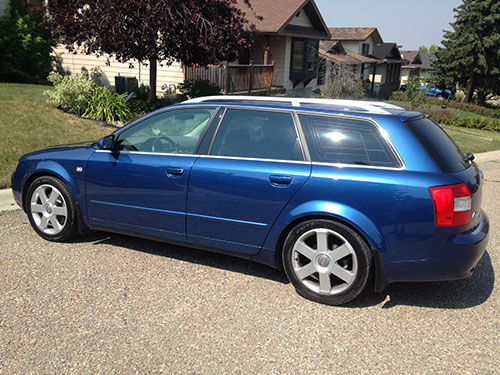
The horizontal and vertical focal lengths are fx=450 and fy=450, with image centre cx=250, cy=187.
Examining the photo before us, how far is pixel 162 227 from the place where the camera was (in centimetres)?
432

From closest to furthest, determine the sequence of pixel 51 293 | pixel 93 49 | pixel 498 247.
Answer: pixel 51 293, pixel 498 247, pixel 93 49

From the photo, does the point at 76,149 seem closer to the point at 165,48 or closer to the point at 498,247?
the point at 498,247

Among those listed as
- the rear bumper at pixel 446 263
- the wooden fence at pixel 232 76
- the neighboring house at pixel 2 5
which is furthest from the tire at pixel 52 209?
the neighboring house at pixel 2 5

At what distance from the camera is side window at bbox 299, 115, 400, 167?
141 inches

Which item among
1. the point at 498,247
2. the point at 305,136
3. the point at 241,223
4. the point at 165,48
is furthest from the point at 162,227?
the point at 165,48

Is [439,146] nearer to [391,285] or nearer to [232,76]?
[391,285]

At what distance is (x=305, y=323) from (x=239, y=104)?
2047 mm

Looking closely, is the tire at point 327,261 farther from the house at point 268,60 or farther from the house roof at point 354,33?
the house roof at point 354,33

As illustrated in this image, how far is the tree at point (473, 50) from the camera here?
40.6 metres

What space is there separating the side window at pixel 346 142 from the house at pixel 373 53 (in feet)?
126

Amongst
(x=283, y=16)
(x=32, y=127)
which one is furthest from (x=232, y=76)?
(x=32, y=127)

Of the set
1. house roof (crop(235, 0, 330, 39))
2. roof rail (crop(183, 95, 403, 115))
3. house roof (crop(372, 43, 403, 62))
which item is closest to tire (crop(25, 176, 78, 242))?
roof rail (crop(183, 95, 403, 115))

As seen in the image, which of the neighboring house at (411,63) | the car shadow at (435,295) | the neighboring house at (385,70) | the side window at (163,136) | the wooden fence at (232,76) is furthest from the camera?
the neighboring house at (411,63)

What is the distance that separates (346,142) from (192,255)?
204 cm
